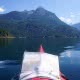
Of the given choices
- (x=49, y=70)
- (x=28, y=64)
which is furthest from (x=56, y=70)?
(x=28, y=64)

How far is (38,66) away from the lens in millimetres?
26703

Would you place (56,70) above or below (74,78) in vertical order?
above

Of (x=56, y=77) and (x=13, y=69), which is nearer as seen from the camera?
(x=56, y=77)

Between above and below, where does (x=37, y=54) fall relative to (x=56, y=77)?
above

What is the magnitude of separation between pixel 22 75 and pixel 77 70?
36.9 metres

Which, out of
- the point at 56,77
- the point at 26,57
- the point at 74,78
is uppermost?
the point at 26,57

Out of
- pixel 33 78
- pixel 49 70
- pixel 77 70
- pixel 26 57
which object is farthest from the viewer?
pixel 77 70

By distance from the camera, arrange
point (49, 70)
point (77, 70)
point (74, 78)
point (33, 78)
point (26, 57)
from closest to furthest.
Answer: point (33, 78) < point (49, 70) < point (26, 57) < point (74, 78) < point (77, 70)

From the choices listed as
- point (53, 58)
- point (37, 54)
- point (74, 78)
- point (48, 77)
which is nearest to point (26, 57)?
point (37, 54)

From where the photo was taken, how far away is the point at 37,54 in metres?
29.8

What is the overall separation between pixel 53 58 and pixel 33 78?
5993 millimetres

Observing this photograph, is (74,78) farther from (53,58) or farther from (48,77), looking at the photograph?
(48,77)

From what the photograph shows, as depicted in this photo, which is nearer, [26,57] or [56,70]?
[56,70]

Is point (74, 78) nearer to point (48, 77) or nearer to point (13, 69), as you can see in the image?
point (13, 69)
